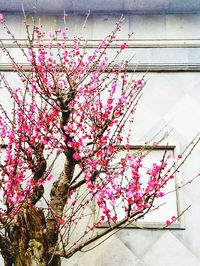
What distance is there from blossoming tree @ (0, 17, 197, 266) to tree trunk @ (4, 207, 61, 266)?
0.01m

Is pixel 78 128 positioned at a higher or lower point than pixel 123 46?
lower

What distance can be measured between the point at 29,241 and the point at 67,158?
115cm

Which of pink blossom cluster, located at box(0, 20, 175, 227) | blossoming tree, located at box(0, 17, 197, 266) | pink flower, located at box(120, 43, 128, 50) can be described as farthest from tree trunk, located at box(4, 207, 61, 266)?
pink flower, located at box(120, 43, 128, 50)

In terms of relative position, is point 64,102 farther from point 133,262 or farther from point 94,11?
point 94,11

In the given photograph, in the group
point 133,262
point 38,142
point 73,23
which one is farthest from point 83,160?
point 73,23

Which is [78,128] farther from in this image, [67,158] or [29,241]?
[29,241]

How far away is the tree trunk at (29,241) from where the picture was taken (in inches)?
199

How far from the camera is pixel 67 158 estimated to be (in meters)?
5.55

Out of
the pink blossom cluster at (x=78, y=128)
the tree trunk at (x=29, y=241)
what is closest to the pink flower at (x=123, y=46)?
the pink blossom cluster at (x=78, y=128)

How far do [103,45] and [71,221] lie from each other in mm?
3598

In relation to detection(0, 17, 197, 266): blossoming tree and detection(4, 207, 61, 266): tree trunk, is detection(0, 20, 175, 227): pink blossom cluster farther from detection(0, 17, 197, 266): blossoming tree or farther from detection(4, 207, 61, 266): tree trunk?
detection(4, 207, 61, 266): tree trunk

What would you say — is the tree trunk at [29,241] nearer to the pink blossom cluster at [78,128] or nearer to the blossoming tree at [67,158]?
the blossoming tree at [67,158]

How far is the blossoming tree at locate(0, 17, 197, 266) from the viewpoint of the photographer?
5.28 meters

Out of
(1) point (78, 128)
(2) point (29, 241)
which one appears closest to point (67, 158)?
(2) point (29, 241)
